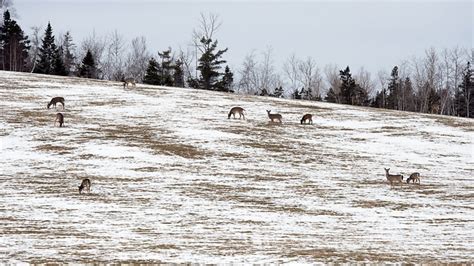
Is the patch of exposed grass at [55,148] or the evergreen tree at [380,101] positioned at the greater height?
the evergreen tree at [380,101]

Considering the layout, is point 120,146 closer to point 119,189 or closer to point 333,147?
point 119,189

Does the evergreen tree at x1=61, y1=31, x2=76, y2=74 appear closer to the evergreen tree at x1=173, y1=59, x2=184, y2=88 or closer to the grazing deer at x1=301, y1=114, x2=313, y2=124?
the evergreen tree at x1=173, y1=59, x2=184, y2=88

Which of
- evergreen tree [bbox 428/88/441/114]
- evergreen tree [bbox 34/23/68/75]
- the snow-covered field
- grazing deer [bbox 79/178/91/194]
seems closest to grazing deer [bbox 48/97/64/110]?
the snow-covered field

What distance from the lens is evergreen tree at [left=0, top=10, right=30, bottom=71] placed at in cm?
10312

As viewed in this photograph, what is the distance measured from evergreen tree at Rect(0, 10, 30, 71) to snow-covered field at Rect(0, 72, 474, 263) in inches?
1988

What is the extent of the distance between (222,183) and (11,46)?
85.4 m

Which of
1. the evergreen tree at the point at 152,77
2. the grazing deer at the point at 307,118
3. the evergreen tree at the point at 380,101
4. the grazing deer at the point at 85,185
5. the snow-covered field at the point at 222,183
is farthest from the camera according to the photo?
the evergreen tree at the point at 380,101

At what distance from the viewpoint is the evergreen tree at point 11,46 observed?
10312 cm

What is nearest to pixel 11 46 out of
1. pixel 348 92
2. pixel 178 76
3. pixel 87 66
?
pixel 87 66

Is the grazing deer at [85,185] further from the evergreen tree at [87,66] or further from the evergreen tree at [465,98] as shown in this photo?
the evergreen tree at [465,98]

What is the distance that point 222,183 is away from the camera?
1102 inches

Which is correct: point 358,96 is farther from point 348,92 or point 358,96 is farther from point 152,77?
point 152,77

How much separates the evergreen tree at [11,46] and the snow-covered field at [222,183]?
5049 centimetres

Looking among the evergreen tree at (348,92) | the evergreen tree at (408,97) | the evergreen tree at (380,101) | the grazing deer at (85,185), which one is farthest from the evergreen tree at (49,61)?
the grazing deer at (85,185)
